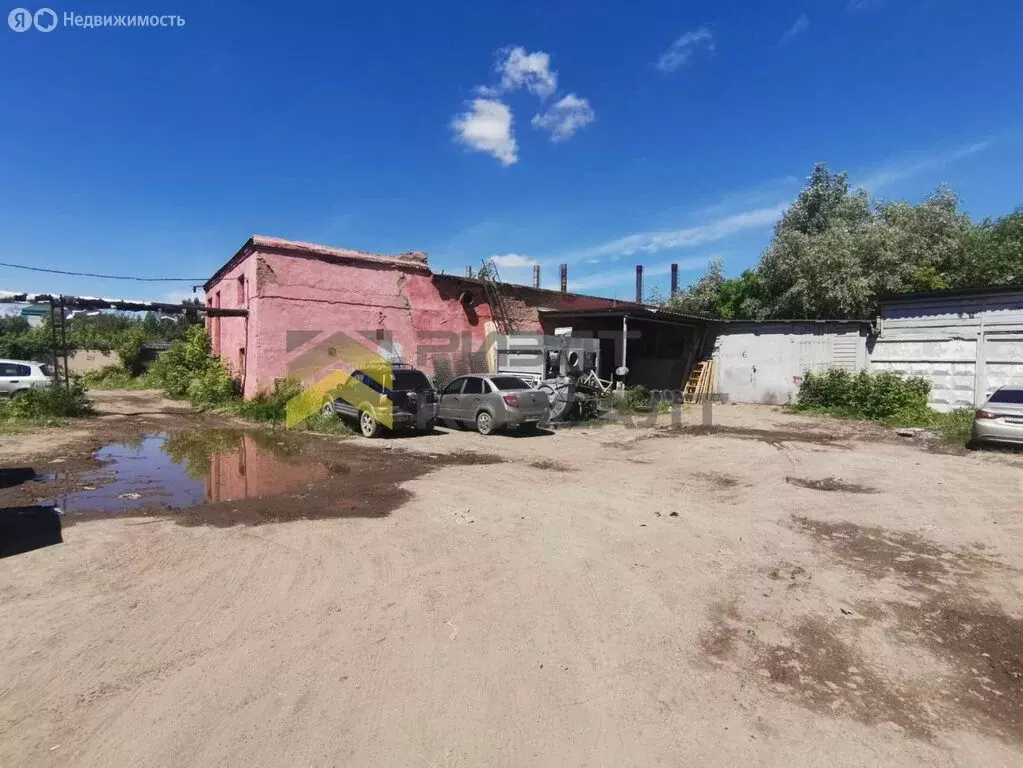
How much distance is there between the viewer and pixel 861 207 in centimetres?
2639

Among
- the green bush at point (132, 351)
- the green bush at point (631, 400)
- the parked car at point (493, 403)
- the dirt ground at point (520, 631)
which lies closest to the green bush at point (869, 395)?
the green bush at point (631, 400)

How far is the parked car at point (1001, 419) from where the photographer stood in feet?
36.2

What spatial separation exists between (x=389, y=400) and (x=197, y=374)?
42.8 feet

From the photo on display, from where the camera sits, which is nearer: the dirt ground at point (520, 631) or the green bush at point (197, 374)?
the dirt ground at point (520, 631)

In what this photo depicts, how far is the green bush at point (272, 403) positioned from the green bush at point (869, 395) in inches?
671

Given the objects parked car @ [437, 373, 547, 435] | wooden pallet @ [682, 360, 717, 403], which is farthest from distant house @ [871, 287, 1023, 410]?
parked car @ [437, 373, 547, 435]

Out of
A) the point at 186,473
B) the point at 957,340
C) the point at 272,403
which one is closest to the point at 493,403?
the point at 186,473

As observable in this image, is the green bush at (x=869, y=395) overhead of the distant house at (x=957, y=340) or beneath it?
beneath

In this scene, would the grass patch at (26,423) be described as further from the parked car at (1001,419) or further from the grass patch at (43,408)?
the parked car at (1001,419)

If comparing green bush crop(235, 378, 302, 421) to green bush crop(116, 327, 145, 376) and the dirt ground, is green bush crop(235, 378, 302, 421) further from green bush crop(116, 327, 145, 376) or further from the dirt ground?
green bush crop(116, 327, 145, 376)

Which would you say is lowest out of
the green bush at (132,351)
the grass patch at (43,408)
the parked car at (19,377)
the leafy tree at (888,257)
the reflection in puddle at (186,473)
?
the reflection in puddle at (186,473)

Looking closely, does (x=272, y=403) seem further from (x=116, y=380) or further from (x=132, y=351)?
(x=132, y=351)

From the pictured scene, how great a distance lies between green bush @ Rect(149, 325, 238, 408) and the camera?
19141 mm

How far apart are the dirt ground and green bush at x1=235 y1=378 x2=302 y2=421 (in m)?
8.15
